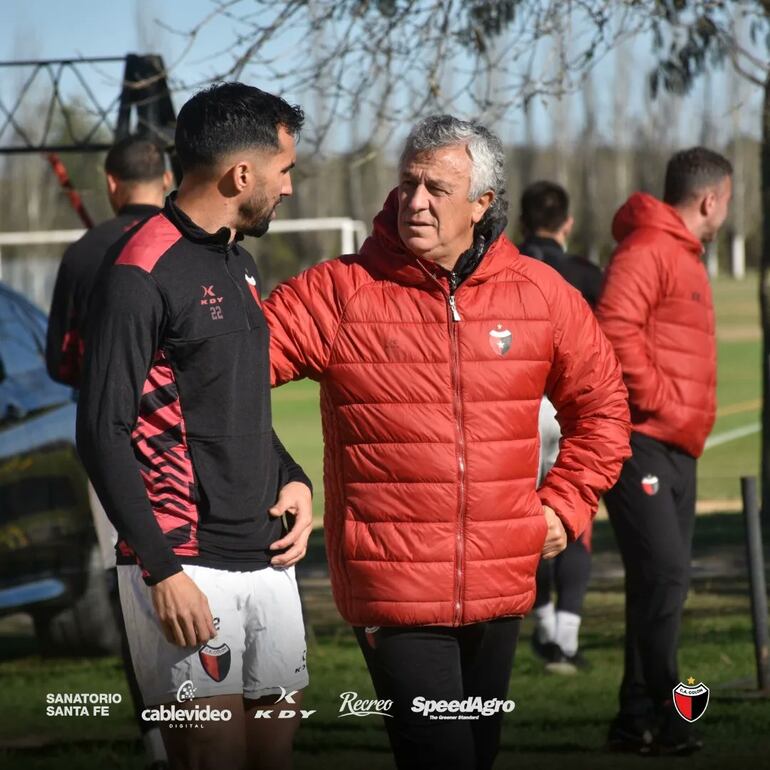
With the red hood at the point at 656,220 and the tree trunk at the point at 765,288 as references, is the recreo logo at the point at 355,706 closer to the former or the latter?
the red hood at the point at 656,220

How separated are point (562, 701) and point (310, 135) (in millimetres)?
3298

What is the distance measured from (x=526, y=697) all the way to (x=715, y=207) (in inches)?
86.8

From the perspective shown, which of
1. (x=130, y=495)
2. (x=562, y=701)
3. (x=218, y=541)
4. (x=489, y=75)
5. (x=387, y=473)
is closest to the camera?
(x=130, y=495)

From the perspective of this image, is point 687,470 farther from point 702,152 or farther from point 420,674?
point 420,674

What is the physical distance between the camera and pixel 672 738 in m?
5.75

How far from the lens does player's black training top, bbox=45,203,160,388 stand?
17.9 feet

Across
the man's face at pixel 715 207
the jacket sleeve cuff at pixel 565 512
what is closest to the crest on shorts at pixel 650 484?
the man's face at pixel 715 207

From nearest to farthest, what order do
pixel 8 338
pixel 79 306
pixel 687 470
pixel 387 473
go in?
pixel 387 473, pixel 79 306, pixel 687 470, pixel 8 338

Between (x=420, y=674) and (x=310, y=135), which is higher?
(x=310, y=135)

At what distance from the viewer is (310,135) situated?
8234 millimetres

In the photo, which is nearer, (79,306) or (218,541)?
(218,541)

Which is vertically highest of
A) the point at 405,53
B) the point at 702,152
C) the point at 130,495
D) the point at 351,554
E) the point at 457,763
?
the point at 405,53

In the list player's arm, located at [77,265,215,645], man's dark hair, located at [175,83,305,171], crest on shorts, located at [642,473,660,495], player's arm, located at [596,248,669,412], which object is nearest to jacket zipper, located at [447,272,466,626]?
man's dark hair, located at [175,83,305,171]

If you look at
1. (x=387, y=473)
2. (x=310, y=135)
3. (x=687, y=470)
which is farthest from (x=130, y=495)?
(x=310, y=135)
